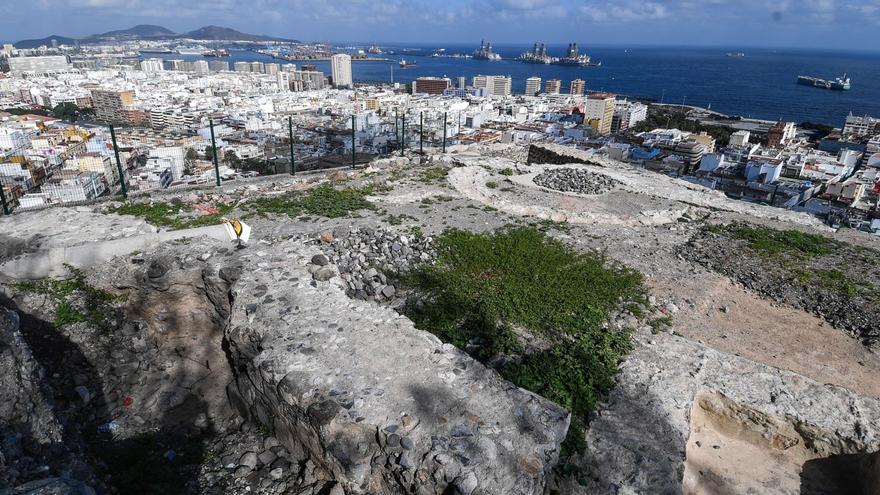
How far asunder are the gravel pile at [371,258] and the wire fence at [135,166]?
242 inches

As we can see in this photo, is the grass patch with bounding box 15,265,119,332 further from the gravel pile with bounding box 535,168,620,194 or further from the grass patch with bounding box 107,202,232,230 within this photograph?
the gravel pile with bounding box 535,168,620,194

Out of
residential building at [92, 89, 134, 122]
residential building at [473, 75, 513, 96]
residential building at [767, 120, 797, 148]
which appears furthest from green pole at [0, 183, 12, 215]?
residential building at [473, 75, 513, 96]

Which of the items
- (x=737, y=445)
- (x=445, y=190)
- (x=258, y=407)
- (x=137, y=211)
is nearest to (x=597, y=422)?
(x=737, y=445)

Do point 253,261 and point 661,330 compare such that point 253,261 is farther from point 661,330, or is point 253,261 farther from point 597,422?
point 661,330

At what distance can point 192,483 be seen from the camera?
4.62 metres

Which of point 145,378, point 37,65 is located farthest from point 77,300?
point 37,65

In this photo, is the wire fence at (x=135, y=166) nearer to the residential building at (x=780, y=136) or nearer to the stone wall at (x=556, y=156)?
the stone wall at (x=556, y=156)

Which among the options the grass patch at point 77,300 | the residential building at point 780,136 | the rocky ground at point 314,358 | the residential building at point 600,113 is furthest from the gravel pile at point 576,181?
the residential building at point 600,113

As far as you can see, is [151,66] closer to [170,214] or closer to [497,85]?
[497,85]

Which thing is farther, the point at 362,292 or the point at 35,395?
the point at 362,292

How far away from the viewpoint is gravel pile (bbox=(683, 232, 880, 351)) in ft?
23.9

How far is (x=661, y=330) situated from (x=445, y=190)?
23.3 feet

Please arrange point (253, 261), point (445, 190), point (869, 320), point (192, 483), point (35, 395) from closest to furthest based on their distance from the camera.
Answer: point (35, 395)
point (192, 483)
point (253, 261)
point (869, 320)
point (445, 190)

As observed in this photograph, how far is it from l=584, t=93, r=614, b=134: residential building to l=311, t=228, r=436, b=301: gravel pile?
61604 mm
